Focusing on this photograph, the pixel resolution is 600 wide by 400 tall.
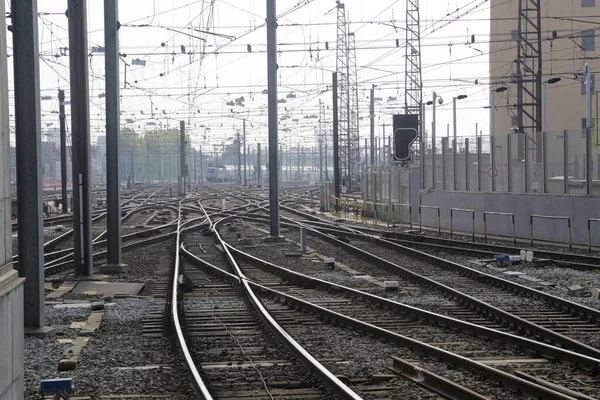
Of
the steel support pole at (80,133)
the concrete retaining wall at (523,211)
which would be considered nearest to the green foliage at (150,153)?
the concrete retaining wall at (523,211)

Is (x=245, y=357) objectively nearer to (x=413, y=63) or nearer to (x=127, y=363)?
(x=127, y=363)

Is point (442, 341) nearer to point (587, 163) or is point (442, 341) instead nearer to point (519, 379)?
point (519, 379)

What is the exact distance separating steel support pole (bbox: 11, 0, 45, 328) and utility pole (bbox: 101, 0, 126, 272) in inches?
309

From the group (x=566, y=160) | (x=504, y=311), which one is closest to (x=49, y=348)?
(x=504, y=311)

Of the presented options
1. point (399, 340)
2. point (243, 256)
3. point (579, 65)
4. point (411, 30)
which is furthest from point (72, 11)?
point (579, 65)

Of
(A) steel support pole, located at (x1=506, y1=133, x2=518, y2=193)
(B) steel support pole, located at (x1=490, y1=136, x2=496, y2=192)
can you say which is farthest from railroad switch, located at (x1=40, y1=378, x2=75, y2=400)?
(B) steel support pole, located at (x1=490, y1=136, x2=496, y2=192)

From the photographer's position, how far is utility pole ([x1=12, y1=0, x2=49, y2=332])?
462 inches

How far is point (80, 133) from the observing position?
60.5 feet

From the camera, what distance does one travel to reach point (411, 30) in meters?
46.5

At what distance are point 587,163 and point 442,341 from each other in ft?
51.9

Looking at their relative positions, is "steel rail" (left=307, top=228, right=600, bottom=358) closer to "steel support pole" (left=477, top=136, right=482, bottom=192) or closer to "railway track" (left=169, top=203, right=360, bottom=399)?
"railway track" (left=169, top=203, right=360, bottom=399)

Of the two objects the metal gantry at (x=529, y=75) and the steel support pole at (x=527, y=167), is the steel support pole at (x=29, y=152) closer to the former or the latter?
the metal gantry at (x=529, y=75)

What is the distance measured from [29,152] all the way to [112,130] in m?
8.05

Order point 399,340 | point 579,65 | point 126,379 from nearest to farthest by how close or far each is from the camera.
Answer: point 126,379, point 399,340, point 579,65
